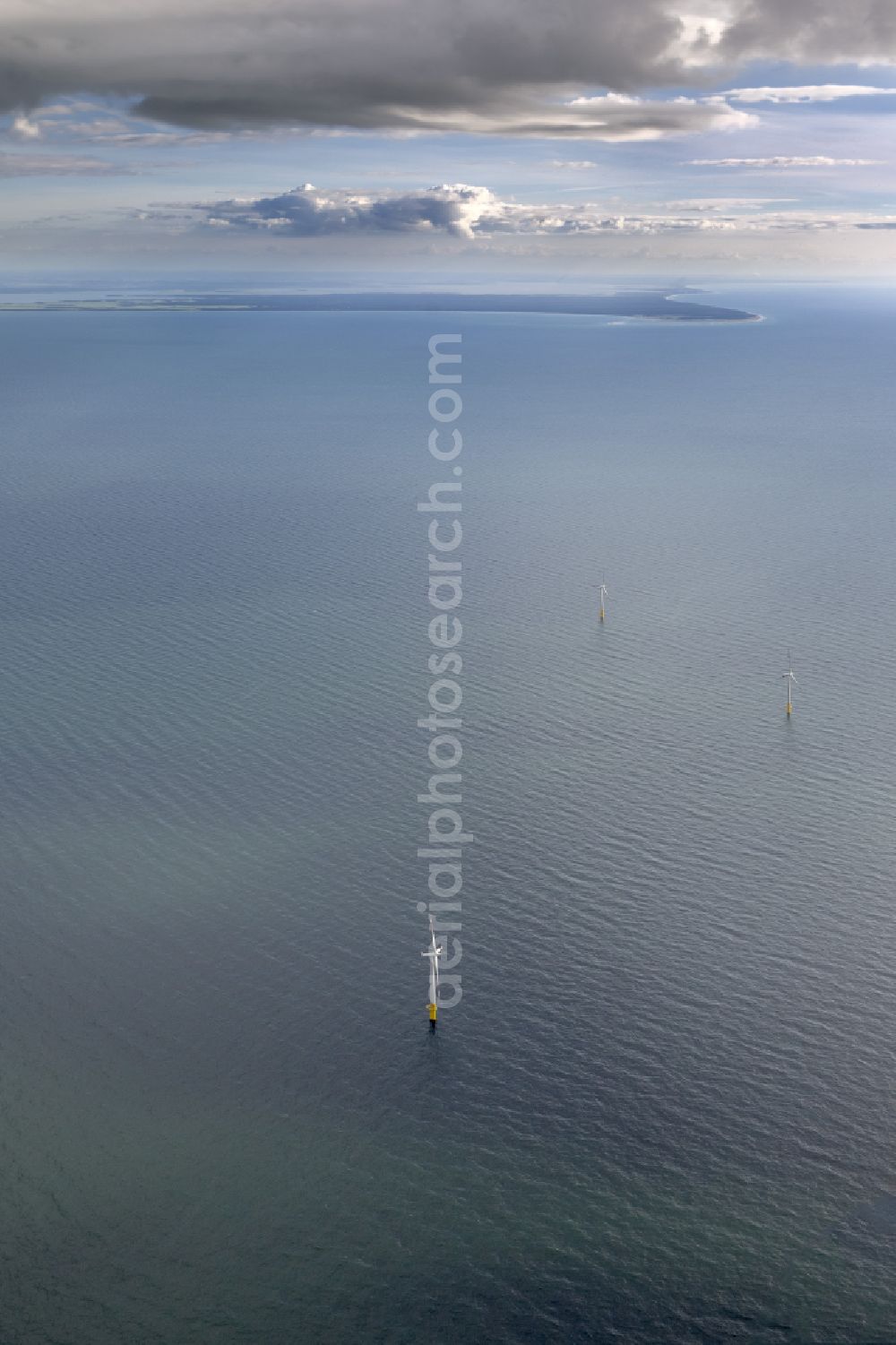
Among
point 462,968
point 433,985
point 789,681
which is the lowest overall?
point 433,985

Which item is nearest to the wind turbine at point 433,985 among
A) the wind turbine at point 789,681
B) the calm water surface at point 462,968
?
the calm water surface at point 462,968

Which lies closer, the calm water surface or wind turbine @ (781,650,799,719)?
the calm water surface

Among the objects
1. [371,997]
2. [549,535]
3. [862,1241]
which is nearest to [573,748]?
[371,997]

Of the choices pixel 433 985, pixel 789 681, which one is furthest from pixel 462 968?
pixel 789 681

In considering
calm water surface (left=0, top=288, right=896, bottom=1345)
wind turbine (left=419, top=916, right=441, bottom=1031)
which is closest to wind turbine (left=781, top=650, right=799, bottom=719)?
calm water surface (left=0, top=288, right=896, bottom=1345)

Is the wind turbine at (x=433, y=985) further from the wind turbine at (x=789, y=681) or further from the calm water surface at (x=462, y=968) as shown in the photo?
the wind turbine at (x=789, y=681)

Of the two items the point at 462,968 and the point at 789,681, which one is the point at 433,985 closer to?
the point at 462,968

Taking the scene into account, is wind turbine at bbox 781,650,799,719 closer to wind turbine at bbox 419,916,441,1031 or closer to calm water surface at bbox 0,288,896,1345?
calm water surface at bbox 0,288,896,1345

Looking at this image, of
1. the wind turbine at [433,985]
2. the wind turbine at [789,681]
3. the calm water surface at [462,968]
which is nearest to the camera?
the calm water surface at [462,968]

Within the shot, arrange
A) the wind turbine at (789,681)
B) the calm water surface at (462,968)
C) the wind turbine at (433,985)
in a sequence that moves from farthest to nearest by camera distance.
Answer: the wind turbine at (789,681) < the wind turbine at (433,985) < the calm water surface at (462,968)
